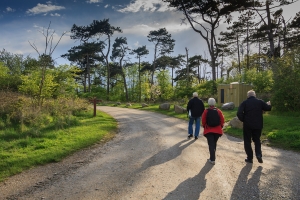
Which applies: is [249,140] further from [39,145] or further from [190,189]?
[39,145]

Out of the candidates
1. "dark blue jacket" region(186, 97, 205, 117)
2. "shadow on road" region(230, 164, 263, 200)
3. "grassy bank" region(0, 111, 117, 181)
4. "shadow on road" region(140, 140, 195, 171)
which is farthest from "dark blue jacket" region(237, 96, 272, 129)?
"grassy bank" region(0, 111, 117, 181)

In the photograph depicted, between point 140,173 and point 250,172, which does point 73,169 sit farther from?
point 250,172

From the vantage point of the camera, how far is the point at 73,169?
5129mm

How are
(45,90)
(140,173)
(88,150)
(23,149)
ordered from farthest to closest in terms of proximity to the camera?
(45,90), (88,150), (23,149), (140,173)

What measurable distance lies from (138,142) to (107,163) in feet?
8.00

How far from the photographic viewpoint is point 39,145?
686 centimetres

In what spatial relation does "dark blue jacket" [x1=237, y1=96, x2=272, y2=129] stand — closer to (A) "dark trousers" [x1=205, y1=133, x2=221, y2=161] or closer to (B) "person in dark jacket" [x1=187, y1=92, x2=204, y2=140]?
(A) "dark trousers" [x1=205, y1=133, x2=221, y2=161]

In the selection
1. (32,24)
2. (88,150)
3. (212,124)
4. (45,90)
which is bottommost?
(88,150)

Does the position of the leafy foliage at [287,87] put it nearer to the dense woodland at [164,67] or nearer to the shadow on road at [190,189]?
the dense woodland at [164,67]

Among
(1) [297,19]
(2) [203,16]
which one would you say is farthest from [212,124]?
(1) [297,19]

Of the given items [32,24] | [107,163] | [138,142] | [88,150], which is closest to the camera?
[107,163]

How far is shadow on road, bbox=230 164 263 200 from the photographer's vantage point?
3572 millimetres

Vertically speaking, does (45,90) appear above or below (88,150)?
above

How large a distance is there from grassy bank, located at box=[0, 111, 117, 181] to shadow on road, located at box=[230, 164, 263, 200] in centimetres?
465
